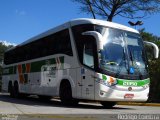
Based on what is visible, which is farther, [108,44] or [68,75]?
[68,75]

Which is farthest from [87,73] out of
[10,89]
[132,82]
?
[10,89]

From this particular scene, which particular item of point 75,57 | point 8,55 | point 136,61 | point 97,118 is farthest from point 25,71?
point 97,118

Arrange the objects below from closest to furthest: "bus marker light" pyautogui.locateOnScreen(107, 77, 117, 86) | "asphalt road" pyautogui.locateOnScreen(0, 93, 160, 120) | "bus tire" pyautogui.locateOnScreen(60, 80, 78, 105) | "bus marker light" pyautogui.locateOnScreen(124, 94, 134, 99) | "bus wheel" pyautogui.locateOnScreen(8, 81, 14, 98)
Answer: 1. "asphalt road" pyautogui.locateOnScreen(0, 93, 160, 120)
2. "bus marker light" pyautogui.locateOnScreen(107, 77, 117, 86)
3. "bus marker light" pyautogui.locateOnScreen(124, 94, 134, 99)
4. "bus tire" pyautogui.locateOnScreen(60, 80, 78, 105)
5. "bus wheel" pyautogui.locateOnScreen(8, 81, 14, 98)

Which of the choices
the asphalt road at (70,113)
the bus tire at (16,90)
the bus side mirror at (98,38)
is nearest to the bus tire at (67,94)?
the asphalt road at (70,113)

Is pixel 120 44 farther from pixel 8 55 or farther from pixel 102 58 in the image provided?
pixel 8 55

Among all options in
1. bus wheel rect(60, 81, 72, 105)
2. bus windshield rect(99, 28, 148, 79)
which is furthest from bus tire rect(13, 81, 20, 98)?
bus windshield rect(99, 28, 148, 79)

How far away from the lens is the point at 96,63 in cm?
1498

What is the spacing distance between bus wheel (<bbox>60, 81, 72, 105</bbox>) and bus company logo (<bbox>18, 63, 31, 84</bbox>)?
5563 millimetres

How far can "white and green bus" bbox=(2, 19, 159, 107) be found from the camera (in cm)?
1506

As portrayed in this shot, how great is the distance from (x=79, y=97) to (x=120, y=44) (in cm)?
275

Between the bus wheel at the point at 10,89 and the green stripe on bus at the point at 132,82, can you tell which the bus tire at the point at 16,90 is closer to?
the bus wheel at the point at 10,89

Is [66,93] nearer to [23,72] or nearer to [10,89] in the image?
[23,72]

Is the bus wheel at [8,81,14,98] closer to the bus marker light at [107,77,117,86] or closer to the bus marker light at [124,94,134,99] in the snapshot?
the bus marker light at [124,94,134,99]

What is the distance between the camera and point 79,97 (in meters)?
16.0
